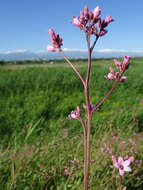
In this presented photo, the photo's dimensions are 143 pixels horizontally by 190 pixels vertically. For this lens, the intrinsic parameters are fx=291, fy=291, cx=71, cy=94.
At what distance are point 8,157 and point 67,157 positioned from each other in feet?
2.23

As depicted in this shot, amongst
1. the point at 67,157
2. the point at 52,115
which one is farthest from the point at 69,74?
the point at 67,157

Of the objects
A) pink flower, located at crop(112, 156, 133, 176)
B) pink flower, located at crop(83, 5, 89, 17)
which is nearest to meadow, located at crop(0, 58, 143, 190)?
pink flower, located at crop(112, 156, 133, 176)

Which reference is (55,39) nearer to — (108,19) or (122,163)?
(108,19)

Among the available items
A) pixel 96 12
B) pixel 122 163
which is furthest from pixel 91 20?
pixel 122 163

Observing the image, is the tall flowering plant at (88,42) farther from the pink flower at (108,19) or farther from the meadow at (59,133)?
the meadow at (59,133)

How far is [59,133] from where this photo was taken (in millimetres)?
4016

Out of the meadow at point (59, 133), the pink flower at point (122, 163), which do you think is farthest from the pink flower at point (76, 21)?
the meadow at point (59, 133)

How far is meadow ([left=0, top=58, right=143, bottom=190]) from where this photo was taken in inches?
109

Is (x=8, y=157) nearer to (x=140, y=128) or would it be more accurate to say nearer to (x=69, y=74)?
(x=140, y=128)

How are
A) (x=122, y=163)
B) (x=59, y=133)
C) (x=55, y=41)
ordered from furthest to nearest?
(x=59, y=133) → (x=55, y=41) → (x=122, y=163)

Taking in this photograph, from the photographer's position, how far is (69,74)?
15.4 meters

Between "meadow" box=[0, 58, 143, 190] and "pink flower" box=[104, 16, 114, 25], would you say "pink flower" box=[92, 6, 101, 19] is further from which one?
"meadow" box=[0, 58, 143, 190]

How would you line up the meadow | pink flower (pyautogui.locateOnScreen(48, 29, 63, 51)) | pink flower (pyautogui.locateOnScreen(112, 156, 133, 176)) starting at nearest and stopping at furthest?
1. pink flower (pyautogui.locateOnScreen(112, 156, 133, 176))
2. pink flower (pyautogui.locateOnScreen(48, 29, 63, 51))
3. the meadow

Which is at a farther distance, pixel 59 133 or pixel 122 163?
pixel 59 133
